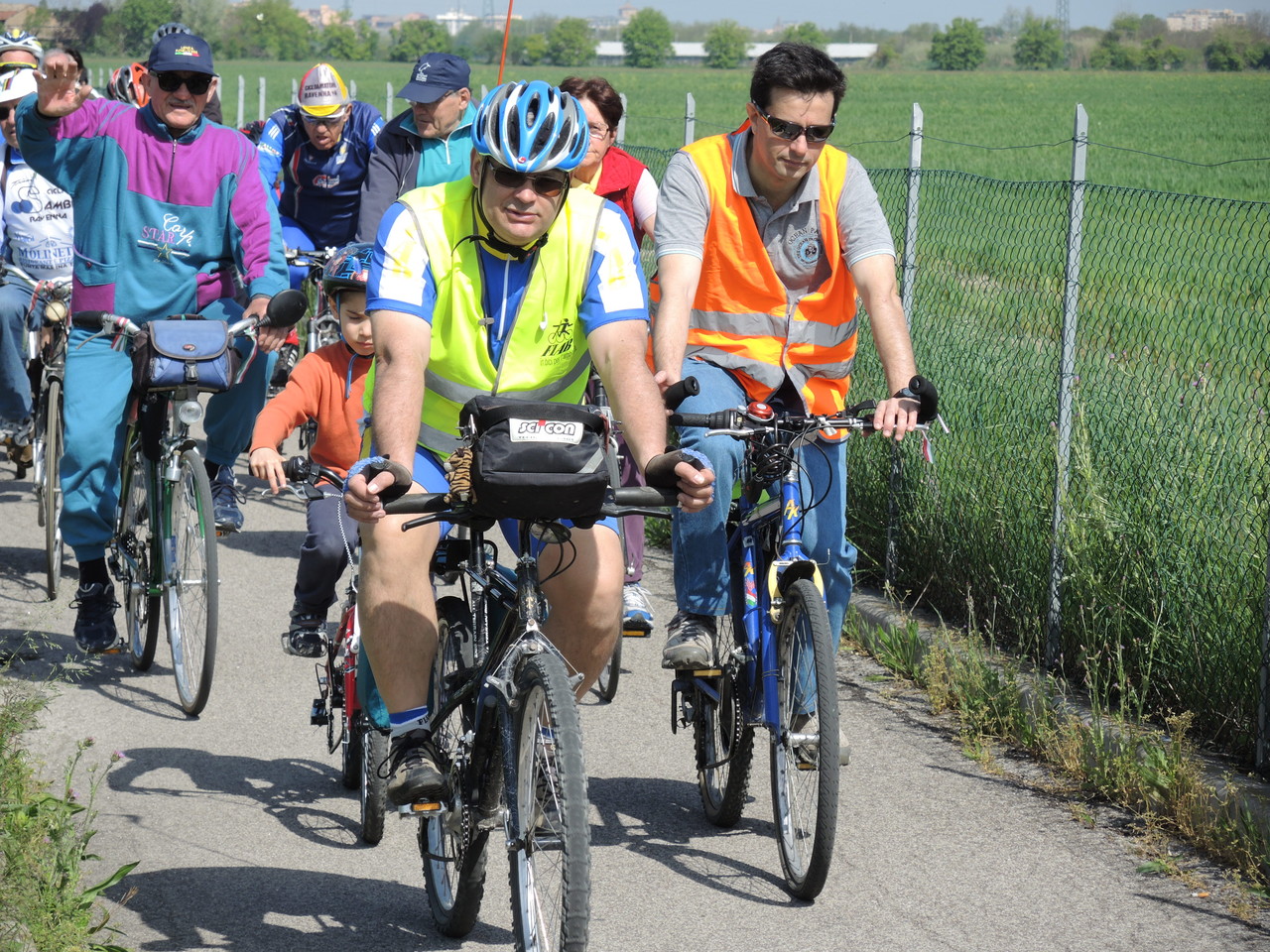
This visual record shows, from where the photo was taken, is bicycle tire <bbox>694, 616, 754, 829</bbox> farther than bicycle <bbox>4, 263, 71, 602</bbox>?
No

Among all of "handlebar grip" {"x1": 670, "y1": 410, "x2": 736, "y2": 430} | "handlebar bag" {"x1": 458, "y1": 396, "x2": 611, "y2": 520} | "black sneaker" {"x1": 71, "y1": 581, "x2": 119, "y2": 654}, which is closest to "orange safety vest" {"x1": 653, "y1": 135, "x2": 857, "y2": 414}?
"handlebar grip" {"x1": 670, "y1": 410, "x2": 736, "y2": 430}

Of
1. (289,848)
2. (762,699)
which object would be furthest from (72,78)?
(762,699)

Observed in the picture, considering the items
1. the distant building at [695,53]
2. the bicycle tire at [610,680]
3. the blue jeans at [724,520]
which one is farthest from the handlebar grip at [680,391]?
the distant building at [695,53]

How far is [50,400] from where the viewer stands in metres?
8.22

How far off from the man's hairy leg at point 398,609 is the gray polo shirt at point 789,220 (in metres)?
1.69

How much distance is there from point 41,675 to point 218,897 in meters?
2.48

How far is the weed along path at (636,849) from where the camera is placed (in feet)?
14.7

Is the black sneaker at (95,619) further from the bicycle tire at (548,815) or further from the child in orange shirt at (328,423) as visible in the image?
the bicycle tire at (548,815)

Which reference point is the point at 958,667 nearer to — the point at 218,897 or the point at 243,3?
the point at 218,897

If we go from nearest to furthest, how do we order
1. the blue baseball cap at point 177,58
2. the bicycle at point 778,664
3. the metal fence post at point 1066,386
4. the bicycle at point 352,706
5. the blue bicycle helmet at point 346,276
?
1. the bicycle at point 778,664
2. the bicycle at point 352,706
3. the blue bicycle helmet at point 346,276
4. the metal fence post at point 1066,386
5. the blue baseball cap at point 177,58

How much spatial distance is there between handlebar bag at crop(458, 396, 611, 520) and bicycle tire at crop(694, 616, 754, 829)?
168 centimetres

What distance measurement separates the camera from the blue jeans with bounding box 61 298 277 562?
6664 mm

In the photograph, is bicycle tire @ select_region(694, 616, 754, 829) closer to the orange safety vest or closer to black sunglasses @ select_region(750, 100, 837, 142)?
the orange safety vest

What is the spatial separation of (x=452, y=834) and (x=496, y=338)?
135cm
